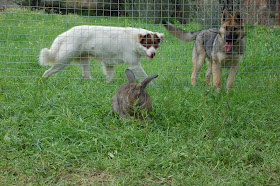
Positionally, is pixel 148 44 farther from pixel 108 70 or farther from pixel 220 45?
pixel 220 45

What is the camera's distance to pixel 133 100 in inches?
183

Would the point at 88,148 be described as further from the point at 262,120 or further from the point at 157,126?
the point at 262,120

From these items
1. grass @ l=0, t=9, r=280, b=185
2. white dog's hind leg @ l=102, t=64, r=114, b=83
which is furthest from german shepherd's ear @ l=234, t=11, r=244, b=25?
white dog's hind leg @ l=102, t=64, r=114, b=83

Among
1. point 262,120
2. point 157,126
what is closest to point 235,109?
point 262,120

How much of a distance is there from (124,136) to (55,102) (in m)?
1.62

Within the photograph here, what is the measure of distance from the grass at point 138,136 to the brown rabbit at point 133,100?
0.55 ft

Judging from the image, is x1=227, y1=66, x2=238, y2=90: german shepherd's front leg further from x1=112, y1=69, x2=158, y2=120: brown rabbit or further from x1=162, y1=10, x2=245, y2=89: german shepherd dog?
x1=112, y1=69, x2=158, y2=120: brown rabbit

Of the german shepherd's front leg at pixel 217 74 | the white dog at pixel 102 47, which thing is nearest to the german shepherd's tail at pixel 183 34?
the white dog at pixel 102 47

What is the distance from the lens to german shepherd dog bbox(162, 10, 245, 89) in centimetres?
612

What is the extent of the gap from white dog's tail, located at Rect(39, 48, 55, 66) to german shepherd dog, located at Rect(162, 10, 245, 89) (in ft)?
7.81

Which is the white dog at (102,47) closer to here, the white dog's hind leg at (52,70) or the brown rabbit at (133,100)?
the white dog's hind leg at (52,70)

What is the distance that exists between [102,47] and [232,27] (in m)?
2.64

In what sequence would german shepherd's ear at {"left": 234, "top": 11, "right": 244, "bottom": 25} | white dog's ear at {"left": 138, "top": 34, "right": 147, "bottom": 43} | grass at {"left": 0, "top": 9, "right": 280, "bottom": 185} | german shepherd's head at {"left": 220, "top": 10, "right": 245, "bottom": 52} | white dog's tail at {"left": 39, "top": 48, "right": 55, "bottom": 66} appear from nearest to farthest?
grass at {"left": 0, "top": 9, "right": 280, "bottom": 185}, german shepherd's ear at {"left": 234, "top": 11, "right": 244, "bottom": 25}, german shepherd's head at {"left": 220, "top": 10, "right": 245, "bottom": 52}, white dog's tail at {"left": 39, "top": 48, "right": 55, "bottom": 66}, white dog's ear at {"left": 138, "top": 34, "right": 147, "bottom": 43}

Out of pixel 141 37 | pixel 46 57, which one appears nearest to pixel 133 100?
pixel 141 37
